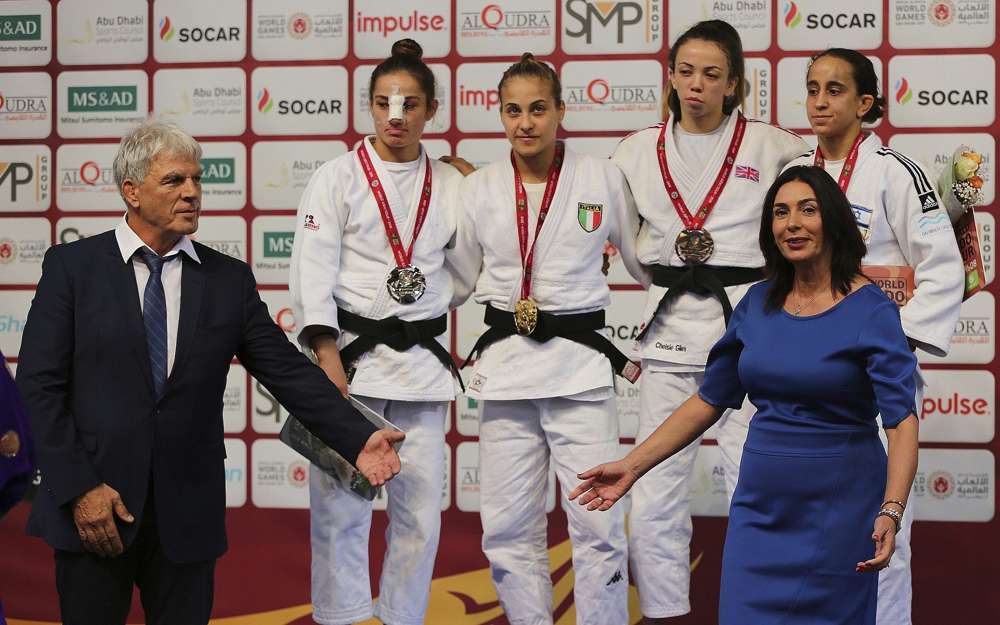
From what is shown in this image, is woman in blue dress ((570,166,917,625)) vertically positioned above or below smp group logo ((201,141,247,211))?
below

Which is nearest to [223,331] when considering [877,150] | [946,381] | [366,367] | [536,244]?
[366,367]

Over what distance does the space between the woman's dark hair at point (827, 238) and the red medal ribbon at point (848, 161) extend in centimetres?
83

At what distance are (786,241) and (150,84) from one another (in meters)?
3.27

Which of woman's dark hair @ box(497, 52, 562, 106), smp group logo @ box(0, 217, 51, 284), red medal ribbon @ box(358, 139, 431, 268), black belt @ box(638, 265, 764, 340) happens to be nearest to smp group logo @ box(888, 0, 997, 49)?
black belt @ box(638, 265, 764, 340)

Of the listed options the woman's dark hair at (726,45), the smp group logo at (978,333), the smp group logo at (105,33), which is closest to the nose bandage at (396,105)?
Answer: the woman's dark hair at (726,45)

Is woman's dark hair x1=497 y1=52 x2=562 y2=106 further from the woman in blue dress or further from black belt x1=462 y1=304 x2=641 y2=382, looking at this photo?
the woman in blue dress

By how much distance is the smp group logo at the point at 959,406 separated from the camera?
16.0 ft

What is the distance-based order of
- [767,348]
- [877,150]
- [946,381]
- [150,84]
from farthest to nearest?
[150,84]
[946,381]
[877,150]
[767,348]

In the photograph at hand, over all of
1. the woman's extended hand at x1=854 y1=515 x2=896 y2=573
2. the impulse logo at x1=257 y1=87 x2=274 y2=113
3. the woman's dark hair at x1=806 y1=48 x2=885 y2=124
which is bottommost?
the woman's extended hand at x1=854 y1=515 x2=896 y2=573

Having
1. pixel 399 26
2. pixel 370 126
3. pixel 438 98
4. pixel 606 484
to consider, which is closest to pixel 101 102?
pixel 370 126

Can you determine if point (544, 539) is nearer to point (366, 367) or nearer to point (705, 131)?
point (366, 367)

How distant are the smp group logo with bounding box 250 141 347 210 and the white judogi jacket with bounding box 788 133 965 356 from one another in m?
2.20

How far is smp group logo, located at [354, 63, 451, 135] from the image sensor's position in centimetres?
515

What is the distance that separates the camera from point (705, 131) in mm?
4070
